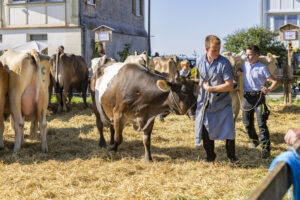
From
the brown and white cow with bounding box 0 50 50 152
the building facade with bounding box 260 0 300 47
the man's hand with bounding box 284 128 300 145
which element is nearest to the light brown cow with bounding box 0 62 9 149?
the brown and white cow with bounding box 0 50 50 152

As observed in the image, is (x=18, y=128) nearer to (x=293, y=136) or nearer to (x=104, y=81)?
(x=104, y=81)

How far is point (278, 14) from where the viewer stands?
126ft

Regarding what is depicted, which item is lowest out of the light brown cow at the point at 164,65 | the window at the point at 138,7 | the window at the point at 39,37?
the light brown cow at the point at 164,65

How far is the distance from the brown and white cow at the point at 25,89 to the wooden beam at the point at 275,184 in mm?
5170

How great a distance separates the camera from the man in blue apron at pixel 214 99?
5.59 m

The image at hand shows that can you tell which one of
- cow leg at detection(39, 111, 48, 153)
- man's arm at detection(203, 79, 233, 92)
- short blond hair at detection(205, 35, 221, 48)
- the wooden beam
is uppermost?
short blond hair at detection(205, 35, 221, 48)

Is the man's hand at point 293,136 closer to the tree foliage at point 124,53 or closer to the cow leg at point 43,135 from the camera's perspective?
the cow leg at point 43,135

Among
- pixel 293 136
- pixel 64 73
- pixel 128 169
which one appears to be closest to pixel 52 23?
pixel 64 73

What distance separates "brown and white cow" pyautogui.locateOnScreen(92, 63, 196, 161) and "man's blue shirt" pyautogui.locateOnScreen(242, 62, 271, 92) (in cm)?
114

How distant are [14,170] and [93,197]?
167 cm

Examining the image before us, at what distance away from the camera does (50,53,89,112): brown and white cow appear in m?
11.4

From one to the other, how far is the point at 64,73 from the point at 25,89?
16.0ft

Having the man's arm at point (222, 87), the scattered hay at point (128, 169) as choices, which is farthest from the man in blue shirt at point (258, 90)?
the man's arm at point (222, 87)

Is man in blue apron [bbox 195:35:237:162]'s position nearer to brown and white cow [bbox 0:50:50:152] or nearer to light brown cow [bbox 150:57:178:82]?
brown and white cow [bbox 0:50:50:152]
